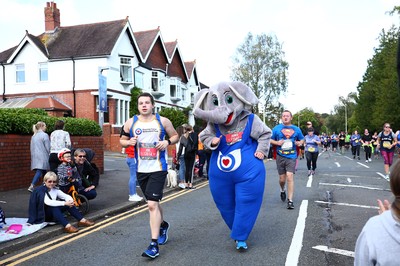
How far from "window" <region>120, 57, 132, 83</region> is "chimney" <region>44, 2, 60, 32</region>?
6865 millimetres

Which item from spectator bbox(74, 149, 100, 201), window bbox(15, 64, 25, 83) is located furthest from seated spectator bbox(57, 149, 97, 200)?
window bbox(15, 64, 25, 83)

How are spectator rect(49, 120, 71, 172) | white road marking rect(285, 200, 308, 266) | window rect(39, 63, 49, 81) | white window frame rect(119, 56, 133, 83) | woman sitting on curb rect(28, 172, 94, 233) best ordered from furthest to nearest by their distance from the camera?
white window frame rect(119, 56, 133, 83) < window rect(39, 63, 49, 81) < spectator rect(49, 120, 71, 172) < woman sitting on curb rect(28, 172, 94, 233) < white road marking rect(285, 200, 308, 266)

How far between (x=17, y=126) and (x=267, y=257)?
8177mm

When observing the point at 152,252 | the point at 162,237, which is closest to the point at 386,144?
the point at 162,237

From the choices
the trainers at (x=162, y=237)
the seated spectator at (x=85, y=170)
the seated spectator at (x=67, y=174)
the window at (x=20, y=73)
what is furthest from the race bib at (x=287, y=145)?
the window at (x=20, y=73)

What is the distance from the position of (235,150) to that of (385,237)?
325cm

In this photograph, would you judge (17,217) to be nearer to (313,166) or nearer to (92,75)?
(313,166)

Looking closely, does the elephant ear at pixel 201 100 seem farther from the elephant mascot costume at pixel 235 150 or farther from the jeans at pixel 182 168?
the jeans at pixel 182 168

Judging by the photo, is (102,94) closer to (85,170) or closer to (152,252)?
(85,170)

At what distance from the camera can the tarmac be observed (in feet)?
18.0

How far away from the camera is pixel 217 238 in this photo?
18.5 feet

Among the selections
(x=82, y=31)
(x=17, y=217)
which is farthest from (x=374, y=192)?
(x=82, y=31)

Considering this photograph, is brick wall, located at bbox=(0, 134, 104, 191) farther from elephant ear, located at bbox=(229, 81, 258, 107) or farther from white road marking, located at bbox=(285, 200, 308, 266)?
white road marking, located at bbox=(285, 200, 308, 266)

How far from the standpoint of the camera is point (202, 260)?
4.66 metres
